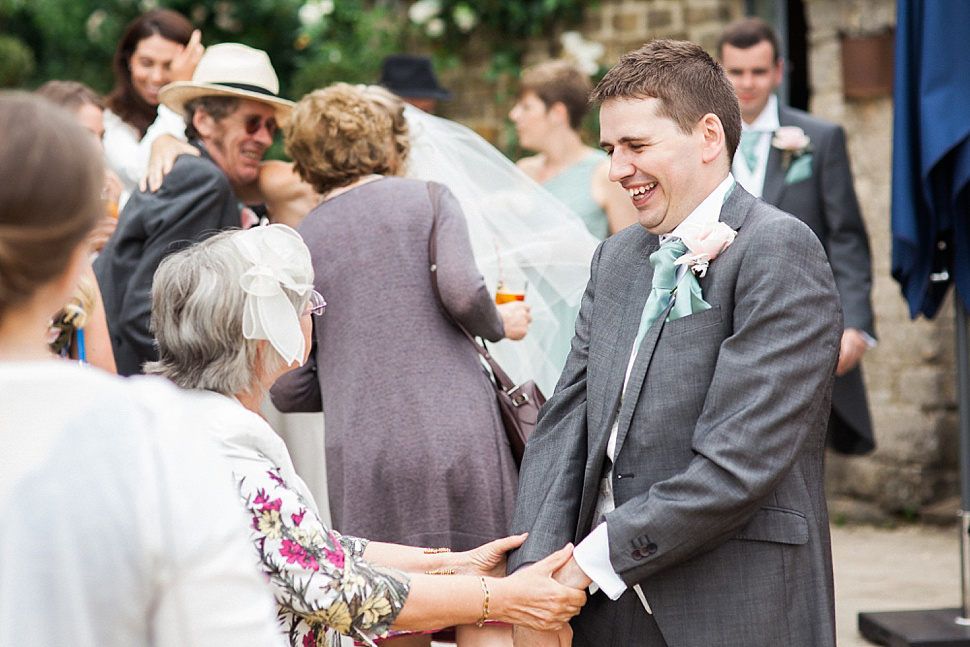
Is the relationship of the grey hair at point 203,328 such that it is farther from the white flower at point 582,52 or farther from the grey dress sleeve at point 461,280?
the white flower at point 582,52

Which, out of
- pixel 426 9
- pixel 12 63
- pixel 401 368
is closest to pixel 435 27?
pixel 426 9

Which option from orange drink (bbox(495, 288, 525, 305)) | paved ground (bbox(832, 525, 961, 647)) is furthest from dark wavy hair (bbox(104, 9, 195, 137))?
paved ground (bbox(832, 525, 961, 647))

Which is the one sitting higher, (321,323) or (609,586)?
(321,323)

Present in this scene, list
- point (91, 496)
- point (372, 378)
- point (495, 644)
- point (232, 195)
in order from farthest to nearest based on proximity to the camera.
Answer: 1. point (232, 195)
2. point (372, 378)
3. point (495, 644)
4. point (91, 496)

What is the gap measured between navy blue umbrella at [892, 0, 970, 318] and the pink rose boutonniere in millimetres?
1910

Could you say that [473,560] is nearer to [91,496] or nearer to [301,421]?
[91,496]

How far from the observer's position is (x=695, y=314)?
231 cm

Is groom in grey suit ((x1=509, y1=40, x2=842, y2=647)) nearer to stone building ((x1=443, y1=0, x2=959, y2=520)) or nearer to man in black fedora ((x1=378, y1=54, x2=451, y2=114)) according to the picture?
man in black fedora ((x1=378, y1=54, x2=451, y2=114))

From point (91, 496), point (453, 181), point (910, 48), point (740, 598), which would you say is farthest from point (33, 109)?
point (910, 48)

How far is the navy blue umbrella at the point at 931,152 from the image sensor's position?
3904 mm

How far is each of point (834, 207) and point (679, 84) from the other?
8.34 feet

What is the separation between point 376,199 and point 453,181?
0.96 meters

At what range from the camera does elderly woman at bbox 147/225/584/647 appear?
2119 mm

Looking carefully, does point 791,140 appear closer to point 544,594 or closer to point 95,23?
point 544,594
